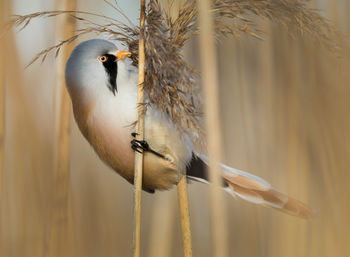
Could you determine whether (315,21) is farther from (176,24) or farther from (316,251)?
(316,251)

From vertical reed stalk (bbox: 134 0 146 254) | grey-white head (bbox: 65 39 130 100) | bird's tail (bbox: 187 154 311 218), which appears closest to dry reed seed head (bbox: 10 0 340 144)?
Result: vertical reed stalk (bbox: 134 0 146 254)

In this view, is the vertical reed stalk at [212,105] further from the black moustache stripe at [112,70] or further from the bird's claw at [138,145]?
the black moustache stripe at [112,70]

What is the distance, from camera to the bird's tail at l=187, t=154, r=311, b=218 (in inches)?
33.8

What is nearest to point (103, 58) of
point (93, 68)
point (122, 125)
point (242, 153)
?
point (93, 68)

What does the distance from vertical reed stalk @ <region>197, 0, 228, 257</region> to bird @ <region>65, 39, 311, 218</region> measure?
17 centimetres

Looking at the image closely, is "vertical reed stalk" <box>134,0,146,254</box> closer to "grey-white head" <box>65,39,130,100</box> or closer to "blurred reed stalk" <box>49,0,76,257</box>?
"grey-white head" <box>65,39,130,100</box>

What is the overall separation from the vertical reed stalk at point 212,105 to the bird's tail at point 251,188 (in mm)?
191

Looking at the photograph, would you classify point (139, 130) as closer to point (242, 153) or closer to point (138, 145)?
point (138, 145)

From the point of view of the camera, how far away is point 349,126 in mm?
1019

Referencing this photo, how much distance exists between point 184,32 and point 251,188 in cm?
39

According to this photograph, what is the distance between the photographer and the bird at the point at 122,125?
902mm

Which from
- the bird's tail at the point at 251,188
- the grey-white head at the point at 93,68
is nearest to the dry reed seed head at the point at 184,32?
the grey-white head at the point at 93,68

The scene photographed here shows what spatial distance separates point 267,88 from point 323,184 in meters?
0.30

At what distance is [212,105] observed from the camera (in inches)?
28.9
